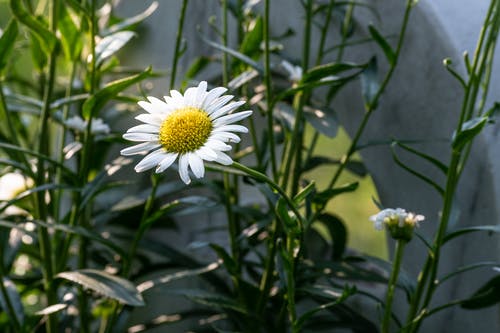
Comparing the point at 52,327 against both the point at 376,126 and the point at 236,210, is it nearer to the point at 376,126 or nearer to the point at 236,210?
the point at 236,210

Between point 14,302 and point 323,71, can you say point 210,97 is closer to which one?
point 323,71

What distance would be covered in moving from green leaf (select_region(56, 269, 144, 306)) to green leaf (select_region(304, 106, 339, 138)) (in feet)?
0.80

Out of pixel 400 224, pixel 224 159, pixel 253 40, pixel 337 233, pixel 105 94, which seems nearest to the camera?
pixel 224 159

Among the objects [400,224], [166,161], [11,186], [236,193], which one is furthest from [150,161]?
[11,186]

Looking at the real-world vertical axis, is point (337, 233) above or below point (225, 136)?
above

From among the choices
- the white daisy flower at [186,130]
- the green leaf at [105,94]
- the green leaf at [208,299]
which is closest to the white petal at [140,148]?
the white daisy flower at [186,130]

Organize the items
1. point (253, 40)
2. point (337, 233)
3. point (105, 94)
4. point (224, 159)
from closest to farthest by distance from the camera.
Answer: point (224, 159) < point (105, 94) < point (253, 40) < point (337, 233)

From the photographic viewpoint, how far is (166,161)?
52cm

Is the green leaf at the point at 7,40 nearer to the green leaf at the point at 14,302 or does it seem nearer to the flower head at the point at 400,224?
the green leaf at the point at 14,302

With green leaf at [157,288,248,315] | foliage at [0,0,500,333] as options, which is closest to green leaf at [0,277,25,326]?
foliage at [0,0,500,333]

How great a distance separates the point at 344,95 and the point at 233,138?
20.5 inches

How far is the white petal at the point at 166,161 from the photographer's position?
1.68ft

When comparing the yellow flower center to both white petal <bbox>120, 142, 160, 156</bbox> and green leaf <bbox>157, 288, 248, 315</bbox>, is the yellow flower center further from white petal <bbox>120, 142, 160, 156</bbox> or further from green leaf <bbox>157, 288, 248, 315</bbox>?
green leaf <bbox>157, 288, 248, 315</bbox>

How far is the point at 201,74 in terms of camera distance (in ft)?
3.69
